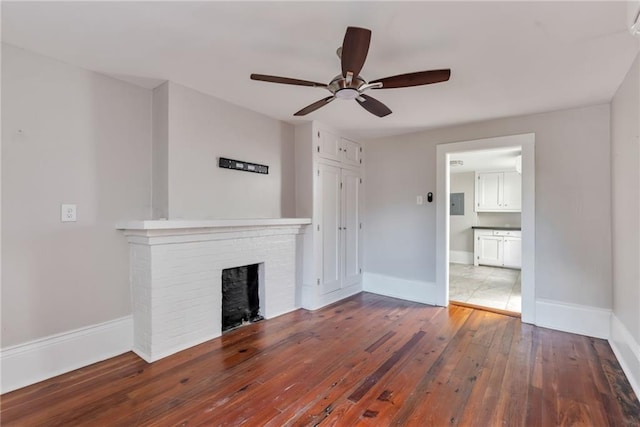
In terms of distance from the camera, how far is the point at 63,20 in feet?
5.67

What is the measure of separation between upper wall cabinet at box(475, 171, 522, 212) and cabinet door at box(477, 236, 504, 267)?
0.67 meters

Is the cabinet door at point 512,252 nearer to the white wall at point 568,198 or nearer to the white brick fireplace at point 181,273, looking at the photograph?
the white wall at point 568,198

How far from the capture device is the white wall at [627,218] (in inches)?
80.8

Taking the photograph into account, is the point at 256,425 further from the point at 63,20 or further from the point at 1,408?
the point at 63,20

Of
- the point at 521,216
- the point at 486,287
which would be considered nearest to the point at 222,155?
the point at 521,216

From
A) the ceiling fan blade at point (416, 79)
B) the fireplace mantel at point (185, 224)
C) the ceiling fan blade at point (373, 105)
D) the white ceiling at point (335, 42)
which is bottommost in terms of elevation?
the fireplace mantel at point (185, 224)

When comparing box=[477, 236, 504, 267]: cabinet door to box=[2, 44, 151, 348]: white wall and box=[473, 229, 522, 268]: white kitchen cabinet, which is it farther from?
box=[2, 44, 151, 348]: white wall

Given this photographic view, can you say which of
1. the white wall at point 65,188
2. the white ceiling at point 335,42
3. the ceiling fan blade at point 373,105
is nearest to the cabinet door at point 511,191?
the white ceiling at point 335,42

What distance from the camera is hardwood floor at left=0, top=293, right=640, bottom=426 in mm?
1736

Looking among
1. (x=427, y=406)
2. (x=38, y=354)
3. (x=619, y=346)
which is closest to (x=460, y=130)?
(x=619, y=346)

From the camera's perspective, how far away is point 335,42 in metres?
1.89

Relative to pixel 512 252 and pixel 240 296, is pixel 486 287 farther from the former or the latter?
pixel 240 296

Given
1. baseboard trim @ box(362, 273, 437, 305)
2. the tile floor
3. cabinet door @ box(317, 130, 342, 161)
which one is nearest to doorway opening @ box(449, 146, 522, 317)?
the tile floor

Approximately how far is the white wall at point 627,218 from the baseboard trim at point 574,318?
0.63ft
